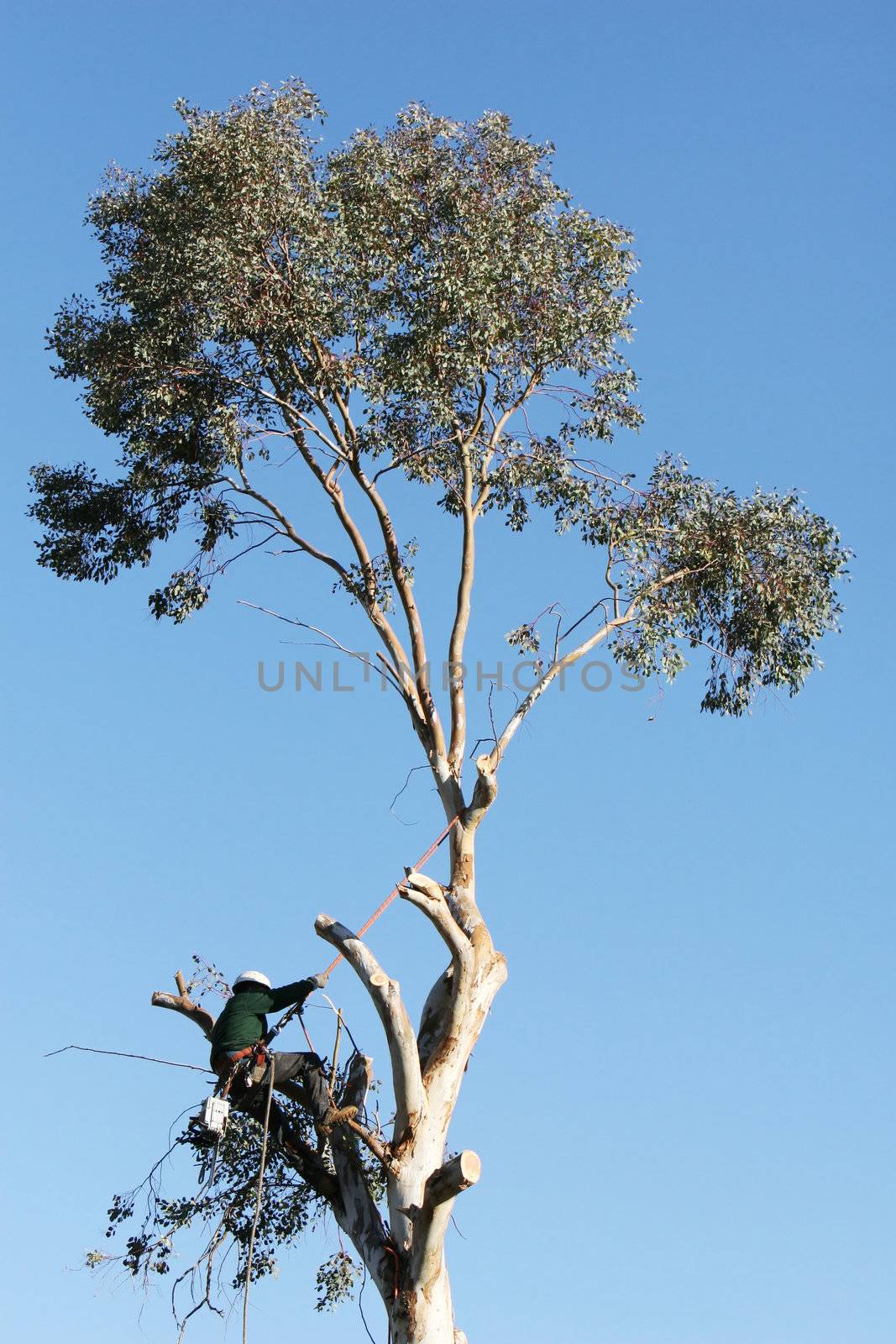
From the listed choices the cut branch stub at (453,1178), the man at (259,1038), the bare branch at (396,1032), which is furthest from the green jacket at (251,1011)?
the cut branch stub at (453,1178)

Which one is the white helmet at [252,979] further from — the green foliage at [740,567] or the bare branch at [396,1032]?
the green foliage at [740,567]

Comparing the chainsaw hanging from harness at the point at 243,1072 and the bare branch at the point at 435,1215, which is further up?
the chainsaw hanging from harness at the point at 243,1072

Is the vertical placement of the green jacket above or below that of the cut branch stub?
above

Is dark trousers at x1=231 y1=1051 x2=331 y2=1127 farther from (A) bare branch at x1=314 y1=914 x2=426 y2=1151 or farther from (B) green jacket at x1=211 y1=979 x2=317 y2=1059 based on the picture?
(A) bare branch at x1=314 y1=914 x2=426 y2=1151

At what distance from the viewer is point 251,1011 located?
8.05 meters

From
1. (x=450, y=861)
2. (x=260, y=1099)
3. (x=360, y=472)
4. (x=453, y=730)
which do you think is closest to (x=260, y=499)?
(x=360, y=472)

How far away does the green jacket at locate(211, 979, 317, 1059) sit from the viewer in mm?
8000

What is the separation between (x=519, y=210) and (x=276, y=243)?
2209 mm

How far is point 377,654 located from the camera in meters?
10.4

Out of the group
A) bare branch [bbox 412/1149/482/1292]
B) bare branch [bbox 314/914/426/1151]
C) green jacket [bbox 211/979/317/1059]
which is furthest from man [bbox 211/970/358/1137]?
bare branch [bbox 412/1149/482/1292]

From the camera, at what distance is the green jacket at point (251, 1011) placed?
26.2ft

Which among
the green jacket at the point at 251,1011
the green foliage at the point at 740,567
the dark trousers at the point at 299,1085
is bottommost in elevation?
the dark trousers at the point at 299,1085

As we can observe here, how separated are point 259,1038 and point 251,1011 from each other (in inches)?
6.7

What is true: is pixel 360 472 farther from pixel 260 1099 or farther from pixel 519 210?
pixel 260 1099
